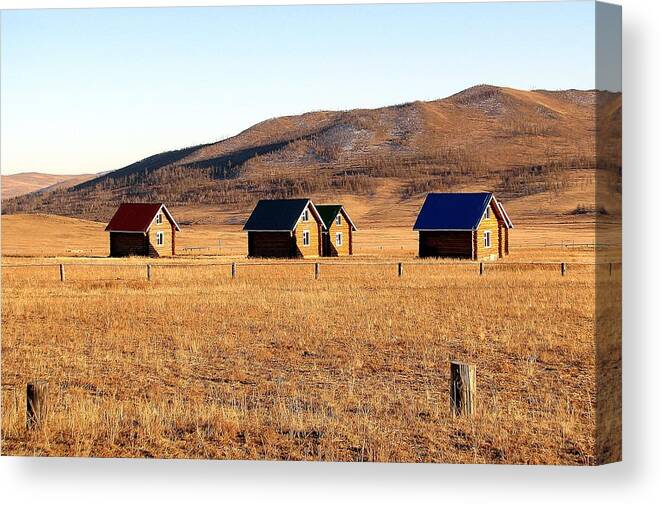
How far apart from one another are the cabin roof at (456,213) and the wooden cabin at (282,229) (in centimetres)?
651

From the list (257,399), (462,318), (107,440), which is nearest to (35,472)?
(107,440)

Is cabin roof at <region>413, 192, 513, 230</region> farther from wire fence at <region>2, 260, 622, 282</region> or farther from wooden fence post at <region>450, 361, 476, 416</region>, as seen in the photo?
wooden fence post at <region>450, 361, 476, 416</region>

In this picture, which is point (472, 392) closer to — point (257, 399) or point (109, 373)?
point (257, 399)

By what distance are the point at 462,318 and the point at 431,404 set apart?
744 centimetres

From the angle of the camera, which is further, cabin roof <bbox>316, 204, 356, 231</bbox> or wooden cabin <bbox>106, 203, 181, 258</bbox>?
cabin roof <bbox>316, 204, 356, 231</bbox>

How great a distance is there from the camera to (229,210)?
281 ft

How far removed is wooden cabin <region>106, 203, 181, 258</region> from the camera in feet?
144

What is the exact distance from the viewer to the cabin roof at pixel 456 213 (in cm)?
3841

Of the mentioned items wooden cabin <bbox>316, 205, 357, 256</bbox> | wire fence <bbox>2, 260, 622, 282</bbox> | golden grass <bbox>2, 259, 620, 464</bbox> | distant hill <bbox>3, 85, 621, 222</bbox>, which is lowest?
golden grass <bbox>2, 259, 620, 464</bbox>

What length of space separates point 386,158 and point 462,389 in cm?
10702

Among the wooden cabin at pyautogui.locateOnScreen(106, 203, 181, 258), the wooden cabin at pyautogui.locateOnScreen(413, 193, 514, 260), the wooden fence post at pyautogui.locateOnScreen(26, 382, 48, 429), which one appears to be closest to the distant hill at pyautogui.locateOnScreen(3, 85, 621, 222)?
the wooden cabin at pyautogui.locateOnScreen(106, 203, 181, 258)

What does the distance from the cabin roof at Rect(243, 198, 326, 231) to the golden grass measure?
764 inches

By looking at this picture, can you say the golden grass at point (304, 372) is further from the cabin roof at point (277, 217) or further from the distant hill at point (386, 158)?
the distant hill at point (386, 158)

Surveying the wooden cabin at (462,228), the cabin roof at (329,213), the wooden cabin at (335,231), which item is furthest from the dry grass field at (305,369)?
the cabin roof at (329,213)
